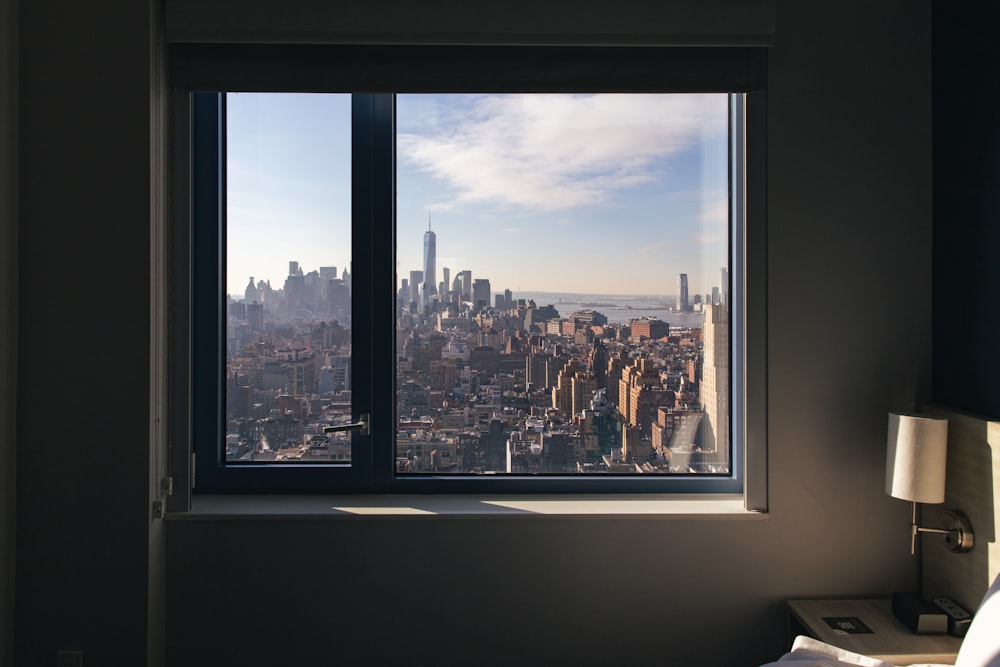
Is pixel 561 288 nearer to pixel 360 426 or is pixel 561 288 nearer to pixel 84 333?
pixel 360 426

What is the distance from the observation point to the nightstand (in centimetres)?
163

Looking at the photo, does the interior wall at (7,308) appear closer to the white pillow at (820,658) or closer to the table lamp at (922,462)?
the white pillow at (820,658)

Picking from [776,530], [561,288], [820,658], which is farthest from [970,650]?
[561,288]

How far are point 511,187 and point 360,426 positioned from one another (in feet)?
3.20

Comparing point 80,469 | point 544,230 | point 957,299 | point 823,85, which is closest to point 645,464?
point 544,230

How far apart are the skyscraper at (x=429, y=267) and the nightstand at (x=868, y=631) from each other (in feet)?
5.04

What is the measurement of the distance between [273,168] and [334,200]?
240 millimetres

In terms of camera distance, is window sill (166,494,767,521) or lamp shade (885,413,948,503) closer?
lamp shade (885,413,948,503)

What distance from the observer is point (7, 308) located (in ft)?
5.84

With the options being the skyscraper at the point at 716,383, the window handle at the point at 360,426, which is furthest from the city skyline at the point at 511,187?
the window handle at the point at 360,426

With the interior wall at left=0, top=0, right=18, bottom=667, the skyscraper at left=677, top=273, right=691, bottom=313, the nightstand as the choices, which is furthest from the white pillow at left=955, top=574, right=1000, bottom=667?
the interior wall at left=0, top=0, right=18, bottom=667

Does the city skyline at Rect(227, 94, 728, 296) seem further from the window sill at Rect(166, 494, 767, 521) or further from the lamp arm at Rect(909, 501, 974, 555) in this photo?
the lamp arm at Rect(909, 501, 974, 555)

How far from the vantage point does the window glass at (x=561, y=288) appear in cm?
212

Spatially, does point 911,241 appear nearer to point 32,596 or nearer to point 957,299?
point 957,299
